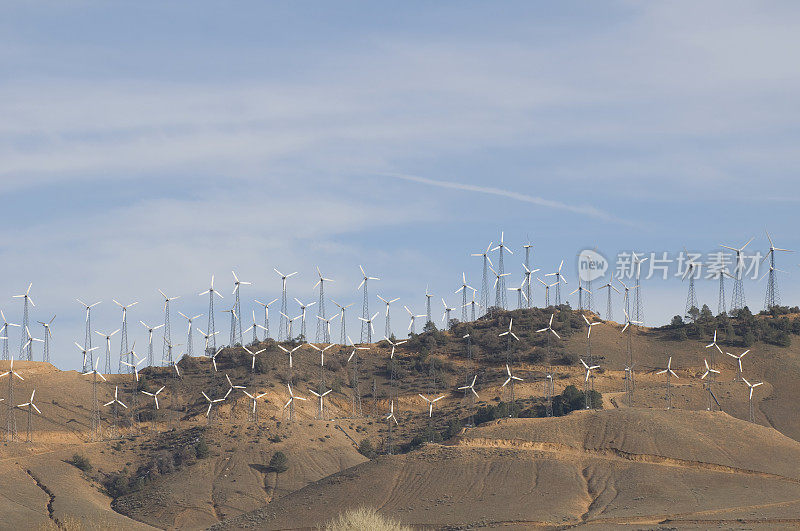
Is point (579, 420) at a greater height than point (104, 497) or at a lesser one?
greater

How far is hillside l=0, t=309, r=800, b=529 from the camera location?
113 m

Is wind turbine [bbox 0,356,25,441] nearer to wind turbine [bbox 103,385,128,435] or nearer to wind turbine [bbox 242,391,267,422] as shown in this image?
wind turbine [bbox 103,385,128,435]

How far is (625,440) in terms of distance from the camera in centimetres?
11731

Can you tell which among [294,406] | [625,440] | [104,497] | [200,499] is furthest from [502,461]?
[294,406]

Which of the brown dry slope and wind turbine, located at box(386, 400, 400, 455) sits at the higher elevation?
the brown dry slope

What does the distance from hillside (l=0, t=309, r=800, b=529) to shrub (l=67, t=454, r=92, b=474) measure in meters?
1.15

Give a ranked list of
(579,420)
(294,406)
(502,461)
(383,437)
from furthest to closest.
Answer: (294,406), (383,437), (579,420), (502,461)

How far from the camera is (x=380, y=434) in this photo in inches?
6506

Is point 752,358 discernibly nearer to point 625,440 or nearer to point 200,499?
point 625,440

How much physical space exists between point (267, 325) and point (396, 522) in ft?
301

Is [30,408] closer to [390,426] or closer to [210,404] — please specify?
[210,404]

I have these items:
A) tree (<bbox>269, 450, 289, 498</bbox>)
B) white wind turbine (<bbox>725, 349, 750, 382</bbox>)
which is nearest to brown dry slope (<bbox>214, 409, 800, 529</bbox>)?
tree (<bbox>269, 450, 289, 498</bbox>)

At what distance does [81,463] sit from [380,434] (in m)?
44.5

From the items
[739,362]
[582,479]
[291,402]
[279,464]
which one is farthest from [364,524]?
[739,362]
